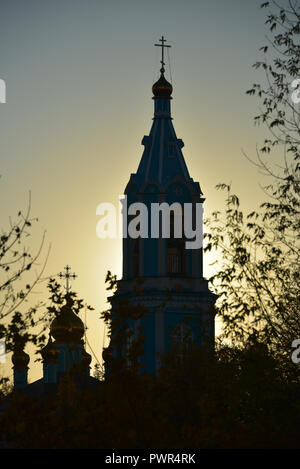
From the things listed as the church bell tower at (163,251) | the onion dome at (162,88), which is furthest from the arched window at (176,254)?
Result: the onion dome at (162,88)

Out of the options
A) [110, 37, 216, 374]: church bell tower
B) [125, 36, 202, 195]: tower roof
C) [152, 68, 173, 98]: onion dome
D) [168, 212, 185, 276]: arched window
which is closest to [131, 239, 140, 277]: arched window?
[110, 37, 216, 374]: church bell tower

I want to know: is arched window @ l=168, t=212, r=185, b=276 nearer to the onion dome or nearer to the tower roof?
the tower roof

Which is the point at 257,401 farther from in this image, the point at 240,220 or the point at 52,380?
the point at 52,380

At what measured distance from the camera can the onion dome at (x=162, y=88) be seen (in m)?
55.3

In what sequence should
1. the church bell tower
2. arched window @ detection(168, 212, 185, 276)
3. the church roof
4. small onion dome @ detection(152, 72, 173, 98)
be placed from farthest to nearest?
small onion dome @ detection(152, 72, 173, 98) → the church roof → arched window @ detection(168, 212, 185, 276) → the church bell tower

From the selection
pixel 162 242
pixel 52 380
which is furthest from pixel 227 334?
pixel 52 380

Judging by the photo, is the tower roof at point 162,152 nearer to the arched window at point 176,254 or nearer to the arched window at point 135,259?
the arched window at point 176,254

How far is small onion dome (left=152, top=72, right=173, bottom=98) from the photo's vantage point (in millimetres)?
55281

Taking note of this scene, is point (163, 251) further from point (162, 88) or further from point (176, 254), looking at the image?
point (162, 88)

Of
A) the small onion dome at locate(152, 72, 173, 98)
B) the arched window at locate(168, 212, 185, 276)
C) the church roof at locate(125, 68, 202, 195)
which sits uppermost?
the small onion dome at locate(152, 72, 173, 98)

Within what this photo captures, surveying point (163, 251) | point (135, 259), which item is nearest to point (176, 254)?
point (163, 251)

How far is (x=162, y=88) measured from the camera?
55.3 metres

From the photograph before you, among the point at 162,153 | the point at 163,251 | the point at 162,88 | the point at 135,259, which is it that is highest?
the point at 162,88

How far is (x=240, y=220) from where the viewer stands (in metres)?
26.4
